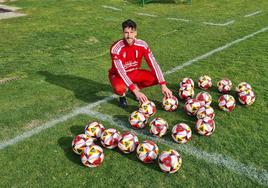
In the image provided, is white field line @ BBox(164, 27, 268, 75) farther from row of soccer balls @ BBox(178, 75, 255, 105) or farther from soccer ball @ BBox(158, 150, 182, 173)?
soccer ball @ BBox(158, 150, 182, 173)

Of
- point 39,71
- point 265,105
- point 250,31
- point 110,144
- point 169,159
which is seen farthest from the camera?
point 250,31

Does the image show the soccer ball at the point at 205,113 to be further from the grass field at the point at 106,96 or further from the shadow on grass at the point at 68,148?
the shadow on grass at the point at 68,148

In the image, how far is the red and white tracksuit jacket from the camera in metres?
6.75

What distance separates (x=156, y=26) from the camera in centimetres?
1388

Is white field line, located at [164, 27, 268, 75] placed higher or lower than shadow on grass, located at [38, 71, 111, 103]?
higher

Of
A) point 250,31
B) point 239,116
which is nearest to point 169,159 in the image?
point 239,116

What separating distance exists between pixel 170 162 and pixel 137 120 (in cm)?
147

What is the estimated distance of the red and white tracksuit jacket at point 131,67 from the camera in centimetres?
675

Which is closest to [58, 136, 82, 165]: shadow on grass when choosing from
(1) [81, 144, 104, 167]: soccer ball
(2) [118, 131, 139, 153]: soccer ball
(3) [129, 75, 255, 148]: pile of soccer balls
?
(1) [81, 144, 104, 167]: soccer ball

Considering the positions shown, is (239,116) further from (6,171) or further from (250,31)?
(250,31)

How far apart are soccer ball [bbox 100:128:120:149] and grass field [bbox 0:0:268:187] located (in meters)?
0.14

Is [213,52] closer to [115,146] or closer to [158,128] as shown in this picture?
[158,128]

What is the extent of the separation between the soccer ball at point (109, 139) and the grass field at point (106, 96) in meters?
0.14

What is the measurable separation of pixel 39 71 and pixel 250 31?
27.9ft
